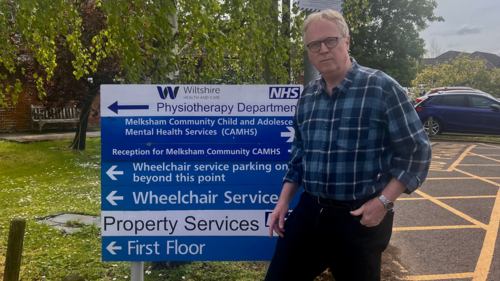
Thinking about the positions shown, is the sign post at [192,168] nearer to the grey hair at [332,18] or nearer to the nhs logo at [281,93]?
the nhs logo at [281,93]

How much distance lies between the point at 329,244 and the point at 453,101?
1411cm

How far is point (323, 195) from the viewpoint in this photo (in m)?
1.97

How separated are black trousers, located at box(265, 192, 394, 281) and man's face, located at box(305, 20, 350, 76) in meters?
0.66

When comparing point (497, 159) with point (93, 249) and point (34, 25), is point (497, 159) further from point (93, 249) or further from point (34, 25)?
point (34, 25)

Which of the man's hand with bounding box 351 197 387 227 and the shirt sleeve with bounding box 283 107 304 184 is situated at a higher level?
the shirt sleeve with bounding box 283 107 304 184

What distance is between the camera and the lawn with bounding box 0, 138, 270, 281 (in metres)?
3.89

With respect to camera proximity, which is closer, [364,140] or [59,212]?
[364,140]

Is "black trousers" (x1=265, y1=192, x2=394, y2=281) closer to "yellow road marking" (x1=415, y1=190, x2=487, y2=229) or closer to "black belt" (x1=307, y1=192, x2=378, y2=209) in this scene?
"black belt" (x1=307, y1=192, x2=378, y2=209)

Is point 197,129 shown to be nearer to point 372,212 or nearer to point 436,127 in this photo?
point 372,212

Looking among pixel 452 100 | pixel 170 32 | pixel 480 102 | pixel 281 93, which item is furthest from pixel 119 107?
pixel 480 102

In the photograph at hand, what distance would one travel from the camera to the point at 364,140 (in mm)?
1881

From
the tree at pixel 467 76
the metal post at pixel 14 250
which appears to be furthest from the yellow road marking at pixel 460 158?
the tree at pixel 467 76

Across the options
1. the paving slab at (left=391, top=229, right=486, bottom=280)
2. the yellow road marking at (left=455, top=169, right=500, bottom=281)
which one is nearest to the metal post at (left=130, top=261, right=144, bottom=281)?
the paving slab at (left=391, top=229, right=486, bottom=280)

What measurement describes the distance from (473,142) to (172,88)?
14173 millimetres
